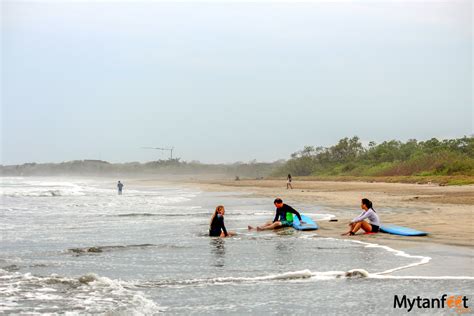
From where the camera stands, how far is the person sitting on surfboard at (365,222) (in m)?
13.9

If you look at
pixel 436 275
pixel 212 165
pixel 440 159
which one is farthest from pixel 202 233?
pixel 212 165

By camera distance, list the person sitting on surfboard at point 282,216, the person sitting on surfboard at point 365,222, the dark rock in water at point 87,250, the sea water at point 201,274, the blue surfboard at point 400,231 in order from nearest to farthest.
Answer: the sea water at point 201,274 < the dark rock in water at point 87,250 < the blue surfboard at point 400,231 < the person sitting on surfboard at point 365,222 < the person sitting on surfboard at point 282,216

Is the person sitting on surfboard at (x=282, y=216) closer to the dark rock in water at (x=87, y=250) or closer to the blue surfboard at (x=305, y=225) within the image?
the blue surfboard at (x=305, y=225)

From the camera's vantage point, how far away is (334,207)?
23531 mm

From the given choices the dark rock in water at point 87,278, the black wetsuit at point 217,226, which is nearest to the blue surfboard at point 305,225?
the black wetsuit at point 217,226

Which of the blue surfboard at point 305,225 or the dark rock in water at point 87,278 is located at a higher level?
the blue surfboard at point 305,225

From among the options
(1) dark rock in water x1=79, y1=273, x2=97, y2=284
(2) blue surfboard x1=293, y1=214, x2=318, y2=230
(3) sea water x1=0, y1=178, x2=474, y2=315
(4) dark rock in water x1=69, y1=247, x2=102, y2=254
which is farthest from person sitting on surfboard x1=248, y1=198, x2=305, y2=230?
(1) dark rock in water x1=79, y1=273, x2=97, y2=284

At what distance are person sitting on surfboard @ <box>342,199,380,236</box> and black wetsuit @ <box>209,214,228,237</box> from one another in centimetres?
332

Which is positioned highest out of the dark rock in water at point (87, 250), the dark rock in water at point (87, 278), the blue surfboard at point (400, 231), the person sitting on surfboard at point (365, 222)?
the person sitting on surfboard at point (365, 222)

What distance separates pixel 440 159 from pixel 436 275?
1675 inches

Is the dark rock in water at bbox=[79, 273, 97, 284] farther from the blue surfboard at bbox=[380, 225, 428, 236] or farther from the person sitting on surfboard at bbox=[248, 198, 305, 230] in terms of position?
the blue surfboard at bbox=[380, 225, 428, 236]

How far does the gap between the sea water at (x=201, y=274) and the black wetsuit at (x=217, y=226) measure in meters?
0.46

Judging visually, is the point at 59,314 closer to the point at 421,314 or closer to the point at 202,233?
the point at 421,314

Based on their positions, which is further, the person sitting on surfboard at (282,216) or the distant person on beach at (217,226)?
the person sitting on surfboard at (282,216)
